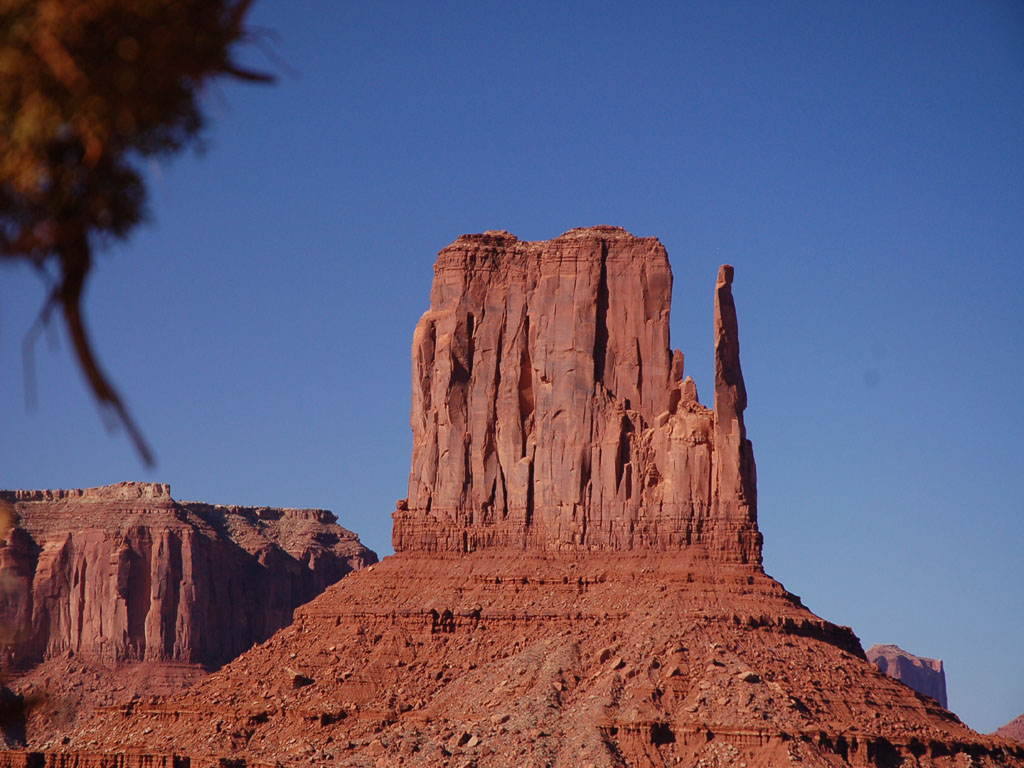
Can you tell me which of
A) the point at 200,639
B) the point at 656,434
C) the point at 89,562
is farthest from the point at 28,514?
the point at 656,434

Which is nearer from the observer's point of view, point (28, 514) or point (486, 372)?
point (486, 372)

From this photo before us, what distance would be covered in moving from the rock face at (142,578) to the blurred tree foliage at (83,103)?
122852mm

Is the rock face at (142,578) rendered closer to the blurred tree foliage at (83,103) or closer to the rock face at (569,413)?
the rock face at (569,413)

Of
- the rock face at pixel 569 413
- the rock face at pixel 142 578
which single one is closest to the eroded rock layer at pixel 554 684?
the rock face at pixel 569 413

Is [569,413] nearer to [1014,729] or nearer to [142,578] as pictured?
[142,578]

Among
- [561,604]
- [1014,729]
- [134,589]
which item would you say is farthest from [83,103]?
[1014,729]

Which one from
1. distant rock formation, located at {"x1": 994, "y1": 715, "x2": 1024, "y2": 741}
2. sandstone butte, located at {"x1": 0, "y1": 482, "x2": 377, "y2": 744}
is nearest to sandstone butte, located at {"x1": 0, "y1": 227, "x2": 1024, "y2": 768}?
sandstone butte, located at {"x1": 0, "y1": 482, "x2": 377, "y2": 744}

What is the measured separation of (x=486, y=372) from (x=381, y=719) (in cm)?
2151

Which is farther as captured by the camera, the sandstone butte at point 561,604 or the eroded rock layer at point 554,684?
the sandstone butte at point 561,604

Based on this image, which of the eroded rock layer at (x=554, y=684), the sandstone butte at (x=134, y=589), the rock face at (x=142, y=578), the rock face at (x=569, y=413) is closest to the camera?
the eroded rock layer at (x=554, y=684)

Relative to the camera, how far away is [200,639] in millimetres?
139750

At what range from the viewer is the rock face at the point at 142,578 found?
450ft

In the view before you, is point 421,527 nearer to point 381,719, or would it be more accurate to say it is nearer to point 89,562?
point 381,719

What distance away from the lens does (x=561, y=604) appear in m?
80.9
